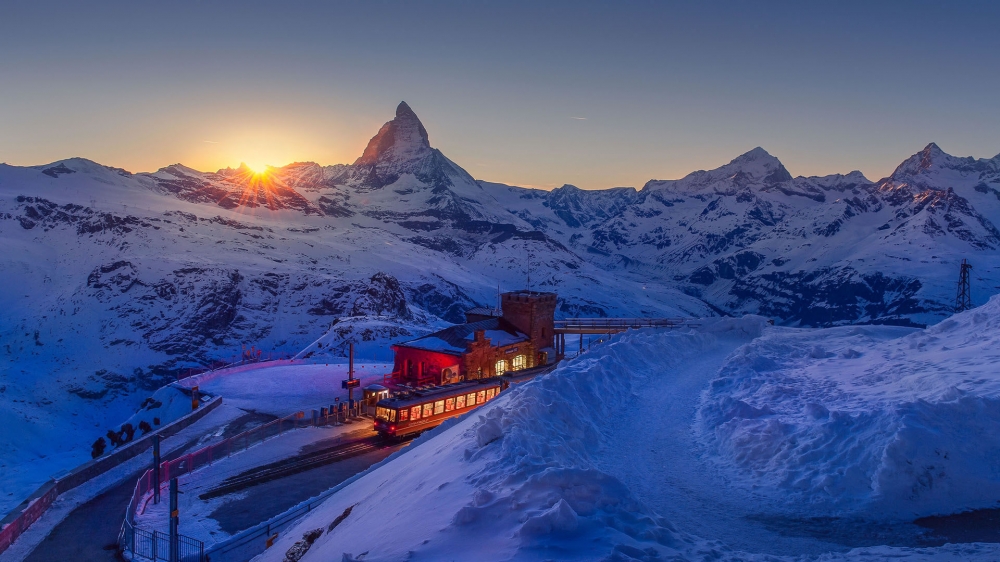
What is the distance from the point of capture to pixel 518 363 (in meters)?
52.0

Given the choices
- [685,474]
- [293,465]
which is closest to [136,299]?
[293,465]

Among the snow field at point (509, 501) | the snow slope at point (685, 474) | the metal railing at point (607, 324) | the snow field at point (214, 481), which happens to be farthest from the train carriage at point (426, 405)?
the metal railing at point (607, 324)

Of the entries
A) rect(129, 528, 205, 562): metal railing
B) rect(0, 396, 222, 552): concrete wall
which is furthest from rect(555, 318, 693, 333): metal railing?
rect(129, 528, 205, 562): metal railing

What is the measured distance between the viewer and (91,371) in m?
81.6

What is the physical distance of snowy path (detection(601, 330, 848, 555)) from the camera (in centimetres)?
1270

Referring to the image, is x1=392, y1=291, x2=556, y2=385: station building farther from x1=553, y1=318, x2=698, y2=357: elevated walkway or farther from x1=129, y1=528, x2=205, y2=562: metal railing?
x1=129, y1=528, x2=205, y2=562: metal railing

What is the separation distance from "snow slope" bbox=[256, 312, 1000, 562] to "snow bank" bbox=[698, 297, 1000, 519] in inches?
1.9

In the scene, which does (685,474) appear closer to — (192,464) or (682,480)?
(682,480)

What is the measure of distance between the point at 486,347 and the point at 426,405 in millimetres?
11558


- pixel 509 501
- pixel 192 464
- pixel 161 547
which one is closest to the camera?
pixel 509 501

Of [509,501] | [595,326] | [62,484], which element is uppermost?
[509,501]

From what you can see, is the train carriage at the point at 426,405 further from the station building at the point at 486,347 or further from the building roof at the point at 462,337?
the building roof at the point at 462,337

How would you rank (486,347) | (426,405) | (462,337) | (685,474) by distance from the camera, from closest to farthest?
(685,474) → (426,405) → (462,337) → (486,347)

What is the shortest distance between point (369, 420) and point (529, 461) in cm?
2843
